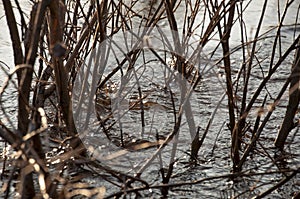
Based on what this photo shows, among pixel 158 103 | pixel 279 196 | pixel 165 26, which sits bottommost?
pixel 279 196

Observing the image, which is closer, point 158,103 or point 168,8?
point 168,8

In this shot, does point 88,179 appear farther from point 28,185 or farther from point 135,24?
point 135,24

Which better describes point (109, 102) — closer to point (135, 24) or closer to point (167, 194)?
point (167, 194)

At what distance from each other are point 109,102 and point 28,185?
4.44 feet

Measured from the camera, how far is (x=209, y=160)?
268 centimetres

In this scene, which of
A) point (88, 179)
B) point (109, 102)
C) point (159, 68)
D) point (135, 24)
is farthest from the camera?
point (135, 24)

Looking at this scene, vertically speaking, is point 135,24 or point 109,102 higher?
point 135,24

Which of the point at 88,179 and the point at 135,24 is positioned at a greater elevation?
the point at 135,24

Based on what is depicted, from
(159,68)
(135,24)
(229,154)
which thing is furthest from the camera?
(135,24)

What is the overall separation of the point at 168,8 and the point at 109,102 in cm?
107

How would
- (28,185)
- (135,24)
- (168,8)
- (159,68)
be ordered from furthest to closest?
(135,24)
(159,68)
(168,8)
(28,185)

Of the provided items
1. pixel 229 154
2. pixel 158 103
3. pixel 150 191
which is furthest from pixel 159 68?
pixel 150 191

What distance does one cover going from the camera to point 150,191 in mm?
2426

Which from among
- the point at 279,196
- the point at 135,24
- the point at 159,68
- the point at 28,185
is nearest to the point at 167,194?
the point at 279,196
